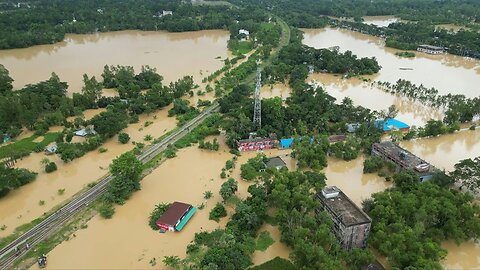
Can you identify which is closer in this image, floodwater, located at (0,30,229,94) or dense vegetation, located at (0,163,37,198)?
dense vegetation, located at (0,163,37,198)

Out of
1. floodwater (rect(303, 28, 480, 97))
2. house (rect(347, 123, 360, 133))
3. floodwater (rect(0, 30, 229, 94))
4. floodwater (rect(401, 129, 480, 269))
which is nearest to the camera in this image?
floodwater (rect(401, 129, 480, 269))

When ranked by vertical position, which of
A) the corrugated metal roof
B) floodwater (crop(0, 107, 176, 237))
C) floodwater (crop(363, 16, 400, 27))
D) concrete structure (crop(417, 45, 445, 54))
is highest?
floodwater (crop(363, 16, 400, 27))

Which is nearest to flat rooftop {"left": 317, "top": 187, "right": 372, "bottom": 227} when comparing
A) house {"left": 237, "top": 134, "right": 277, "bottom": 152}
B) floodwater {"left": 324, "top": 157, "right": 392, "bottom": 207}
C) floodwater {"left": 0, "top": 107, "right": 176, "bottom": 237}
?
floodwater {"left": 324, "top": 157, "right": 392, "bottom": 207}

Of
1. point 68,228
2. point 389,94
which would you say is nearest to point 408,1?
point 389,94

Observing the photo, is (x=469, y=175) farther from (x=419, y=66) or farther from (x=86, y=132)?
(x=419, y=66)

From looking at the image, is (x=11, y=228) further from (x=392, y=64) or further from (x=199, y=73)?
(x=392, y=64)

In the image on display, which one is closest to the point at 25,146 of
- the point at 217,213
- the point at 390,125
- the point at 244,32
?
the point at 217,213

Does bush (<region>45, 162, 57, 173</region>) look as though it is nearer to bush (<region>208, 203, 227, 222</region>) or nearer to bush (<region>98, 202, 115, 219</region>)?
bush (<region>98, 202, 115, 219</region>)
